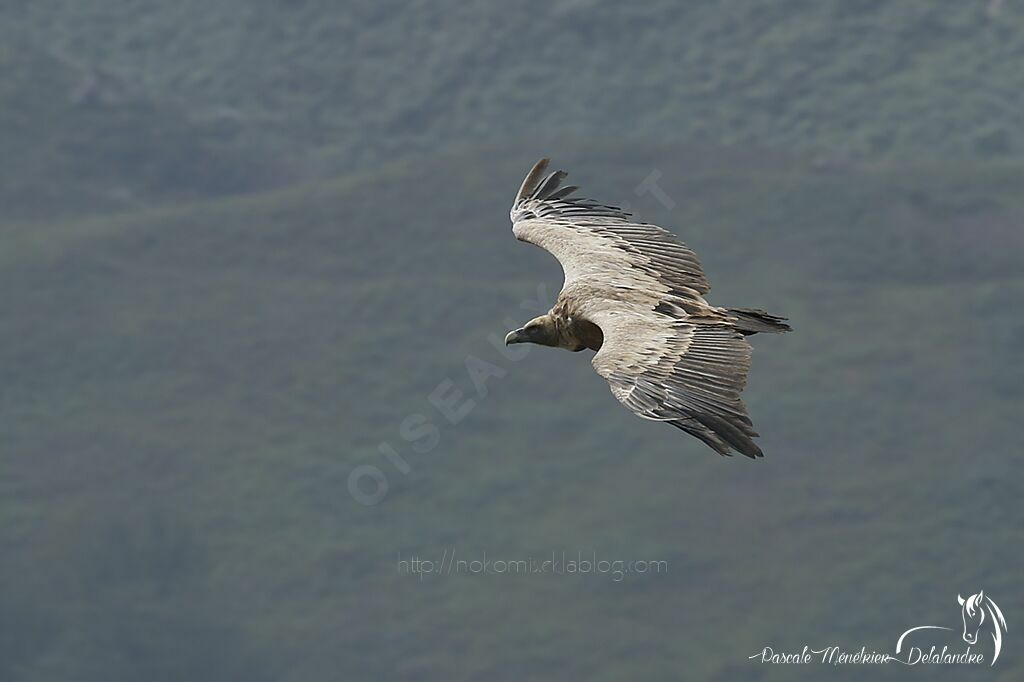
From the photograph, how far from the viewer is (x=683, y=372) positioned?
32781 millimetres

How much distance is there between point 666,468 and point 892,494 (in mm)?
19389

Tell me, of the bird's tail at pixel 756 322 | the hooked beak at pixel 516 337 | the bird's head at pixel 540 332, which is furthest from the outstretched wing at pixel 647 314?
the hooked beak at pixel 516 337

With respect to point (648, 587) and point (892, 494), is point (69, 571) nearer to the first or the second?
point (648, 587)

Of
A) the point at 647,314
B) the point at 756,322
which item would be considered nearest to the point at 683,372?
the point at 756,322

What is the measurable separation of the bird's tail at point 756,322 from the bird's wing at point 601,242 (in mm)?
2106

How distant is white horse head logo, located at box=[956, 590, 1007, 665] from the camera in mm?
175750

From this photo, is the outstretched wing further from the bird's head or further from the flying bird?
the bird's head

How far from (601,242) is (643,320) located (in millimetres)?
5442

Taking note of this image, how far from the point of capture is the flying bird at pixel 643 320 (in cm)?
3188

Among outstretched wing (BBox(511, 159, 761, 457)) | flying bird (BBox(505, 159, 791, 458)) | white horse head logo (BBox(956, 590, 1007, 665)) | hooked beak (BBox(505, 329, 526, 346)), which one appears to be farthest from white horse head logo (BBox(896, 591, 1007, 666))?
hooked beak (BBox(505, 329, 526, 346))

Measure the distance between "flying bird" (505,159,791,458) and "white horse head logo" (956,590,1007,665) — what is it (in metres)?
138

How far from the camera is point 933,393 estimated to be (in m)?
200

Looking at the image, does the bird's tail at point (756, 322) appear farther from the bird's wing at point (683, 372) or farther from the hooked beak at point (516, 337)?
the hooked beak at point (516, 337)

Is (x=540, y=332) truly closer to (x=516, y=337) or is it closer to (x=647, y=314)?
(x=516, y=337)
